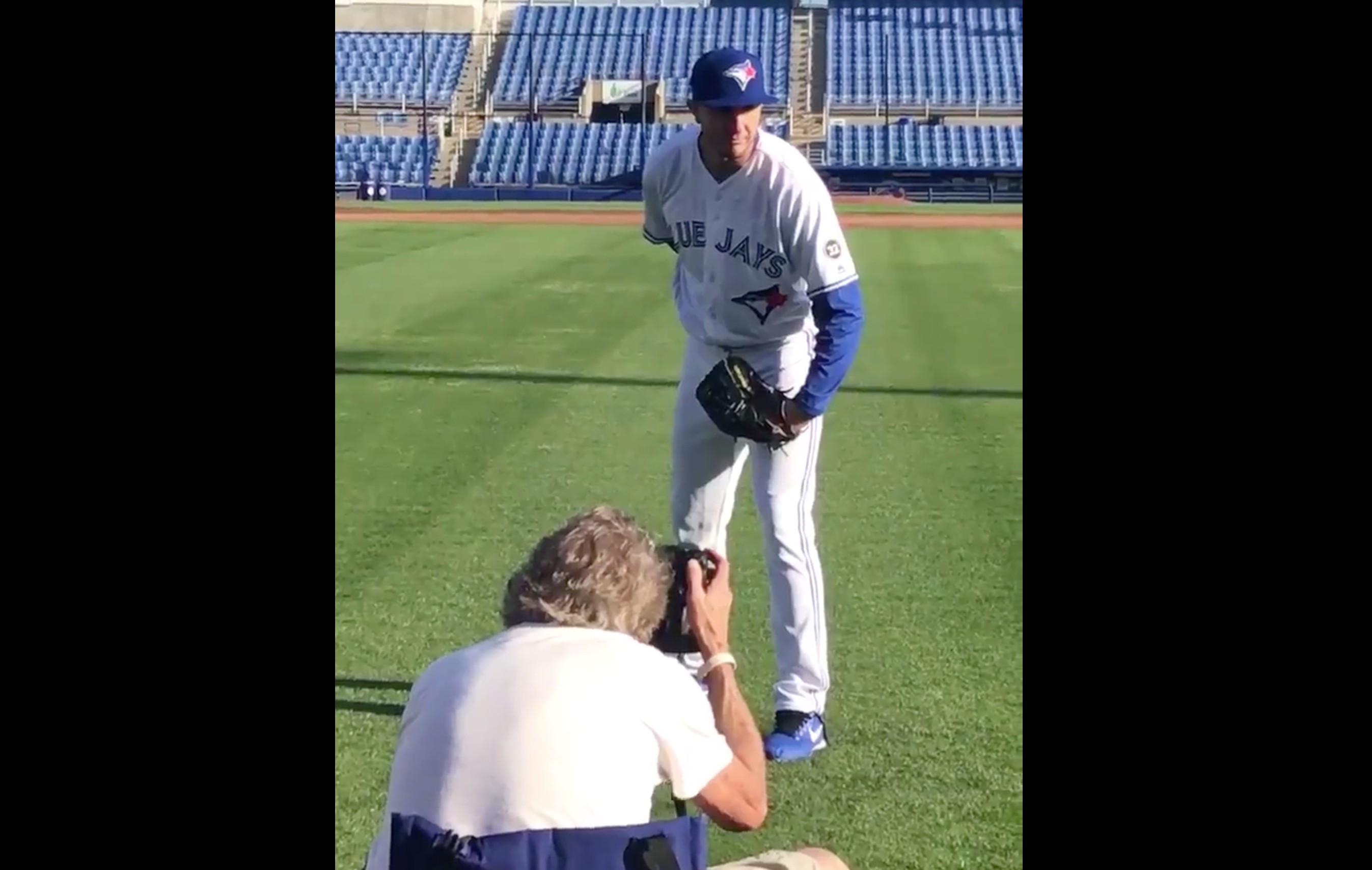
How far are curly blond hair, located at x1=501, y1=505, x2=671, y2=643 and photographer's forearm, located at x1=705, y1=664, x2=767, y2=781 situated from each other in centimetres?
24

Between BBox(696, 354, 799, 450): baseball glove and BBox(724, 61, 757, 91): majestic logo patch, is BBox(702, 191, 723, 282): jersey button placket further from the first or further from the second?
BBox(724, 61, 757, 91): majestic logo patch

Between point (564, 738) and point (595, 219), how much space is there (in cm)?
2935

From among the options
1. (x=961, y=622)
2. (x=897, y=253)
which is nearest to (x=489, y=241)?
(x=897, y=253)

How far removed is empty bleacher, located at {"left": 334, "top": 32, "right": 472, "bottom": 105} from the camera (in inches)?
1903

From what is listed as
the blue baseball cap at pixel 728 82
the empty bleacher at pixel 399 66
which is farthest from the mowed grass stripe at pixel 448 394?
the empty bleacher at pixel 399 66

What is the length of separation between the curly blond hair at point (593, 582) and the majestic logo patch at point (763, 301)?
180cm

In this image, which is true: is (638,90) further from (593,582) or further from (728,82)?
(593,582)

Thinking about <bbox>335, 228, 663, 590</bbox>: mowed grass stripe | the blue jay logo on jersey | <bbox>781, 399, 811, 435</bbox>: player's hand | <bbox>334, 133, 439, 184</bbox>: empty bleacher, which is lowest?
<bbox>335, 228, 663, 590</bbox>: mowed grass stripe

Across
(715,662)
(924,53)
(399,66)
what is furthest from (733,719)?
(924,53)

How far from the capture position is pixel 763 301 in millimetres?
4754

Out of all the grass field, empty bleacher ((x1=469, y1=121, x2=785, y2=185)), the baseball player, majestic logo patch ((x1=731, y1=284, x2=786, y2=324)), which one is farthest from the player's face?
empty bleacher ((x1=469, y1=121, x2=785, y2=185))

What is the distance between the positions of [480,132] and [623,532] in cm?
4552
